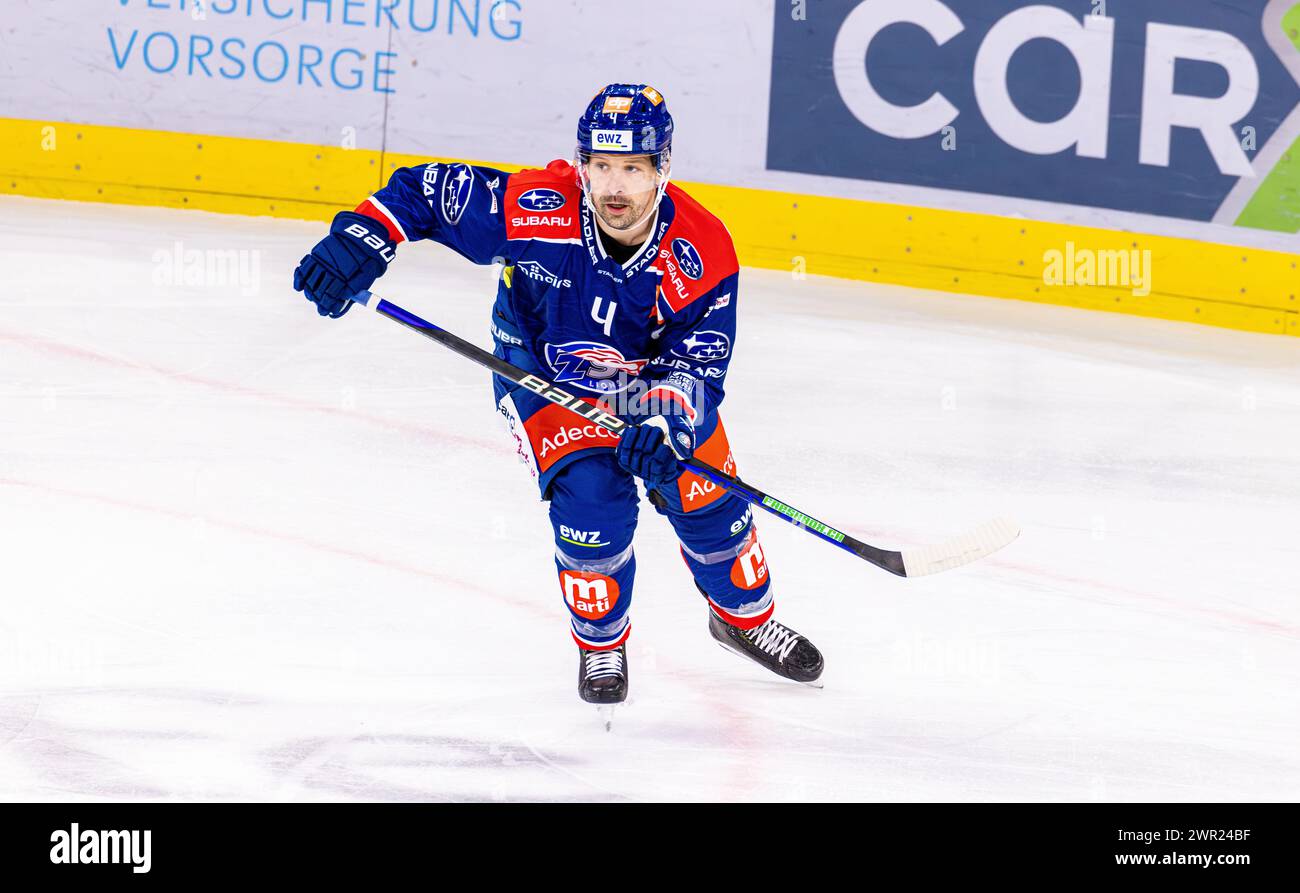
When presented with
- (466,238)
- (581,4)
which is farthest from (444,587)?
(581,4)

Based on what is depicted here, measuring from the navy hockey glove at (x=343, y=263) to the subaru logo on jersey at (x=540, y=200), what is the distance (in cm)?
29

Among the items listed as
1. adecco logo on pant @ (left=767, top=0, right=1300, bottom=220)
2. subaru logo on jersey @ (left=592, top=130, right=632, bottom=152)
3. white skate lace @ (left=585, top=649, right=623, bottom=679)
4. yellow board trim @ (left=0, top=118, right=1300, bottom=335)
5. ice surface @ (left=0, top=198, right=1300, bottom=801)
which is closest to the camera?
subaru logo on jersey @ (left=592, top=130, right=632, bottom=152)

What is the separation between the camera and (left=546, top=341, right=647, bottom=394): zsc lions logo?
3.60 meters

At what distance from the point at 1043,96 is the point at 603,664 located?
13.9ft

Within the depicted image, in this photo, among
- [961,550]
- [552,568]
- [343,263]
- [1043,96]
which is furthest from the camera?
[1043,96]

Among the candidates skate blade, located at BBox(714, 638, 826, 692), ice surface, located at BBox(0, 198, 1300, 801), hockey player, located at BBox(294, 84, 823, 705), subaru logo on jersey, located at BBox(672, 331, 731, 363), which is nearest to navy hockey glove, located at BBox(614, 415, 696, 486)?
hockey player, located at BBox(294, 84, 823, 705)

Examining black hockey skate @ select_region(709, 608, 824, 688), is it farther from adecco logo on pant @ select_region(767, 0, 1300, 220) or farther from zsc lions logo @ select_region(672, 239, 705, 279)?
adecco logo on pant @ select_region(767, 0, 1300, 220)

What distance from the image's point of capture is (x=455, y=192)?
3617mm

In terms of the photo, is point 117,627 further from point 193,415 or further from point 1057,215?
point 1057,215

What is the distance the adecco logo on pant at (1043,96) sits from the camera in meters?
6.93

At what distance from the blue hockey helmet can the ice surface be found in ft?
3.85

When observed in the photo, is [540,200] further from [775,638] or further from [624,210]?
[775,638]

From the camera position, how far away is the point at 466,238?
363 cm

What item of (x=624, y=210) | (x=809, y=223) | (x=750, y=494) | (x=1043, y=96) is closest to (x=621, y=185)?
(x=624, y=210)
